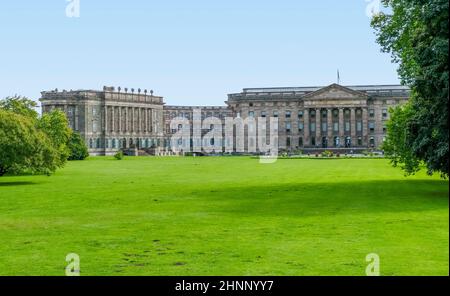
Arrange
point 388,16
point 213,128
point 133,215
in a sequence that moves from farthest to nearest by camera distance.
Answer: point 213,128
point 388,16
point 133,215

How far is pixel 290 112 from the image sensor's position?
556ft

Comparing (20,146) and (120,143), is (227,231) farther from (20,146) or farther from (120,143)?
(120,143)

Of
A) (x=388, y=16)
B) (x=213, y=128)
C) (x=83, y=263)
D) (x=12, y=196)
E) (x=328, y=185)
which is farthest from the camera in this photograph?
(x=213, y=128)

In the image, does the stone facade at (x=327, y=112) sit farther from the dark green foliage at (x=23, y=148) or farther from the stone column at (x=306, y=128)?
the dark green foliage at (x=23, y=148)

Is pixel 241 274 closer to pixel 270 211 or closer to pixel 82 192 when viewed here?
pixel 270 211

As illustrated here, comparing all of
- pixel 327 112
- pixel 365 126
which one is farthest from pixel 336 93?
pixel 365 126

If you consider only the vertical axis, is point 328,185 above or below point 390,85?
below

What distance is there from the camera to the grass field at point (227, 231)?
16.7 m

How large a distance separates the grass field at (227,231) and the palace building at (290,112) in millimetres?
123349

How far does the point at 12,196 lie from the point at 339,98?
134m

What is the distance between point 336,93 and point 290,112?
12.5 meters

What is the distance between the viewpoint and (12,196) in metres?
36.4

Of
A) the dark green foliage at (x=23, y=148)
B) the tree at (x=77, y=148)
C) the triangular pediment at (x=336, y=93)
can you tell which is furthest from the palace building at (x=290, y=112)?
the dark green foliage at (x=23, y=148)

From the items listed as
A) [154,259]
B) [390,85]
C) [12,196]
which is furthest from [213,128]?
[154,259]
